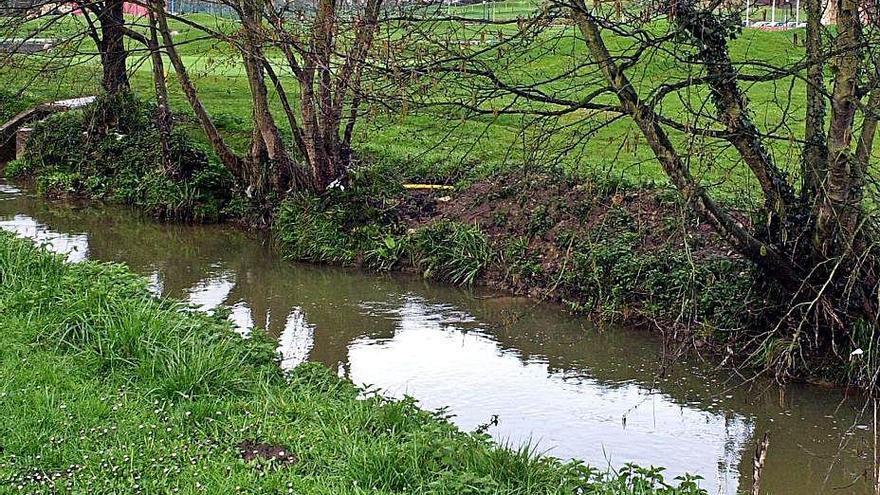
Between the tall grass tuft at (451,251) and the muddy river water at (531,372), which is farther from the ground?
the tall grass tuft at (451,251)

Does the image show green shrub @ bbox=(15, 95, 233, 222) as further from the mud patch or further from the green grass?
the mud patch

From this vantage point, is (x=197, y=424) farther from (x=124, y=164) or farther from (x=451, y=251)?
(x=124, y=164)

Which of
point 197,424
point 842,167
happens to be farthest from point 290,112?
point 197,424

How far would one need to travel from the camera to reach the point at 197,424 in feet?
20.7

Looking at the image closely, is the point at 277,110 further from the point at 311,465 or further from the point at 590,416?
the point at 311,465

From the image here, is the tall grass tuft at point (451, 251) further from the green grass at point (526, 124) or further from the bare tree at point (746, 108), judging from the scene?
the bare tree at point (746, 108)

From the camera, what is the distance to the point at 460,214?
13719 mm

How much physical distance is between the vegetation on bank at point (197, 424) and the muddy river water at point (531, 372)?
1123 millimetres

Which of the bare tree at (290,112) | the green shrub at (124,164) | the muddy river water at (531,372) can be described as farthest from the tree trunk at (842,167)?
the green shrub at (124,164)

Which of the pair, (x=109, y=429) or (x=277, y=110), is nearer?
(x=109, y=429)

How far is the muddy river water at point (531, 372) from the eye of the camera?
7.60 metres

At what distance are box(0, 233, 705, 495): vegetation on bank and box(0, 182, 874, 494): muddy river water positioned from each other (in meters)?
1.12

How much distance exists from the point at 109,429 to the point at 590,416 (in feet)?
12.6

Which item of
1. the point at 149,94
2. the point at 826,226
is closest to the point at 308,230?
the point at 826,226
